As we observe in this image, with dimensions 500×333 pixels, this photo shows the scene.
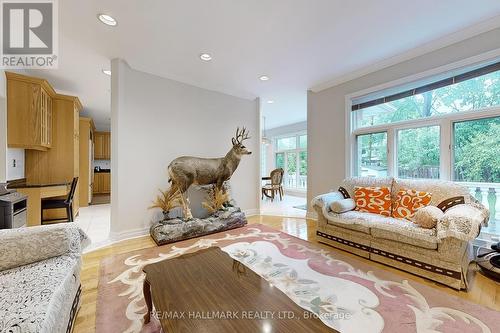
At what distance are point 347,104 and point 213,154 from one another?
2725mm

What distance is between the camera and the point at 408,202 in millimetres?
2650

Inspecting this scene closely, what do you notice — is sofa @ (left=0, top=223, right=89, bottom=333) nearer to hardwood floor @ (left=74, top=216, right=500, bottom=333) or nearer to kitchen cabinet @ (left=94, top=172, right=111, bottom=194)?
hardwood floor @ (left=74, top=216, right=500, bottom=333)

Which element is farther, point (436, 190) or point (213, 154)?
point (213, 154)

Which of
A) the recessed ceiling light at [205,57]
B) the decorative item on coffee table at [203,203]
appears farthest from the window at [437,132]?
the recessed ceiling light at [205,57]

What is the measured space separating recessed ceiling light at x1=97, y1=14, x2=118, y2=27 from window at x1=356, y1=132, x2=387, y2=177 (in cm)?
398

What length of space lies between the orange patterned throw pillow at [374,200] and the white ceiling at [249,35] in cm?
200

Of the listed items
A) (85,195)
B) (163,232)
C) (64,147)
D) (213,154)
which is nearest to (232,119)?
(213,154)

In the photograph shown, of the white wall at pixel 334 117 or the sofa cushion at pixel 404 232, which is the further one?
the white wall at pixel 334 117

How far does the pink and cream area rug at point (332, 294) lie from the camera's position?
58.6 inches

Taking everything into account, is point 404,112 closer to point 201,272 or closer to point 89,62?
point 201,272

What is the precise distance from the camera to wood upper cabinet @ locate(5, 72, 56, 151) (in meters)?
3.22

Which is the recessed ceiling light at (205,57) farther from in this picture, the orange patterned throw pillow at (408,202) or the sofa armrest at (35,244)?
the orange patterned throw pillow at (408,202)

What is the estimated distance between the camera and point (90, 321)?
5.05ft

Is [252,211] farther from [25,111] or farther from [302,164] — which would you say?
[25,111]
